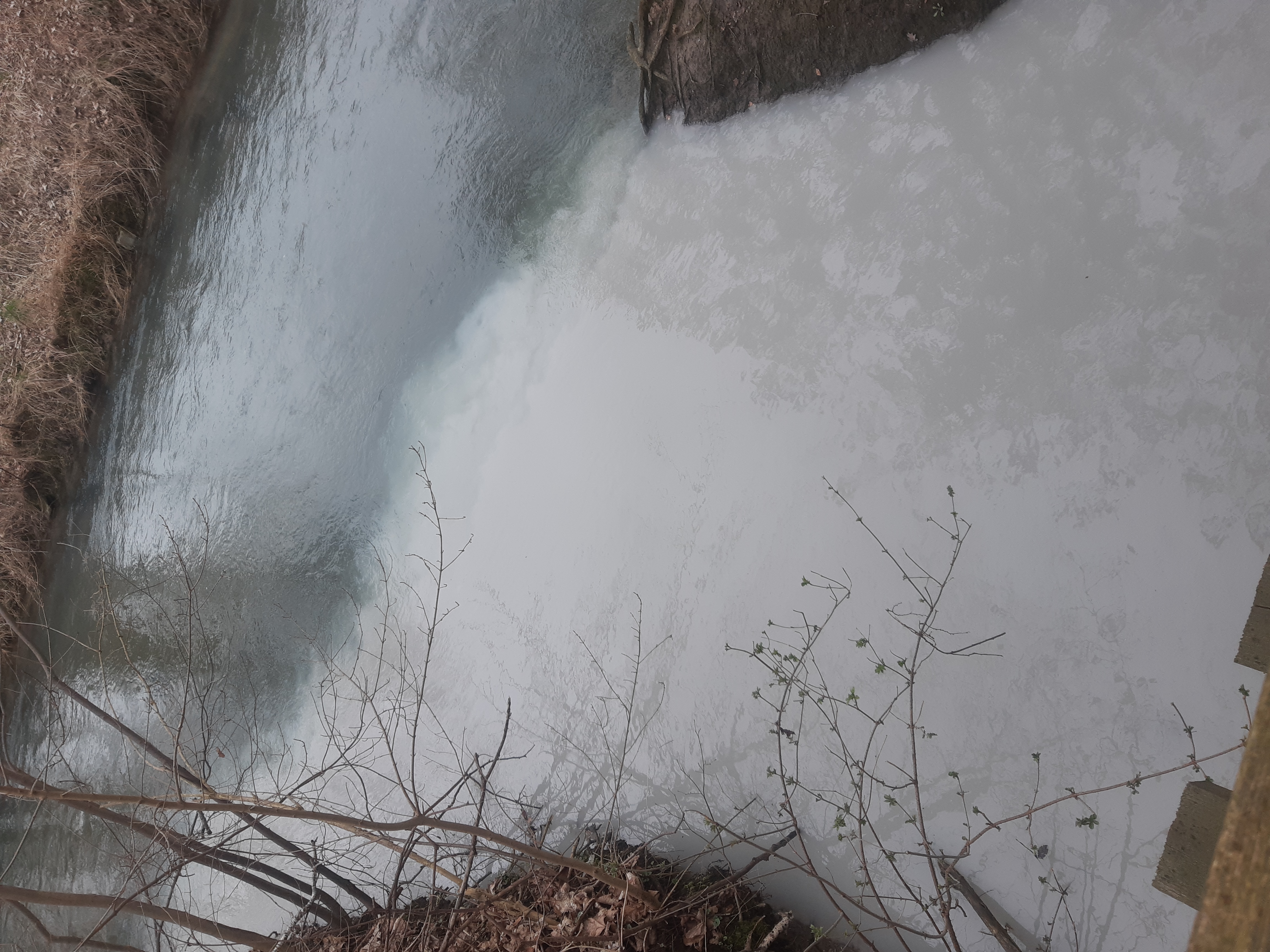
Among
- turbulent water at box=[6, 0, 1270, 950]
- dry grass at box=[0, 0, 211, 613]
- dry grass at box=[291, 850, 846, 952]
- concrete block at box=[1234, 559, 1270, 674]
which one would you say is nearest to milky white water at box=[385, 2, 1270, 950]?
turbulent water at box=[6, 0, 1270, 950]

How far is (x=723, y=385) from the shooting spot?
11.7 feet

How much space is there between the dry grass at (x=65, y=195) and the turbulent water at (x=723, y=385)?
22 centimetres

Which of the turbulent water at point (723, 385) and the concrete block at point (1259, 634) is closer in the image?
the concrete block at point (1259, 634)

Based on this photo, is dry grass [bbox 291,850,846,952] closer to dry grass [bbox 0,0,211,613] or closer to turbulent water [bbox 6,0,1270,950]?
turbulent water [bbox 6,0,1270,950]

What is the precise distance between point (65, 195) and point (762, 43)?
4568mm

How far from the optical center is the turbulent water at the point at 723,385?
8.50 feet

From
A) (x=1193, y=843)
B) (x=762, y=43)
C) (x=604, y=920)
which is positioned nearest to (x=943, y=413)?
(x=1193, y=843)

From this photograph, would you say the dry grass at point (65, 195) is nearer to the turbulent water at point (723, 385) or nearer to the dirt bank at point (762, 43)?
the turbulent water at point (723, 385)

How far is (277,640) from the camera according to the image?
4.84 m

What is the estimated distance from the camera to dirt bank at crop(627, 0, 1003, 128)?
3.22 metres

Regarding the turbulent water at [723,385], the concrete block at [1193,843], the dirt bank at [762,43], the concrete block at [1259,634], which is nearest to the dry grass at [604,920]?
the turbulent water at [723,385]

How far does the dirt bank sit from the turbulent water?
3.9 inches

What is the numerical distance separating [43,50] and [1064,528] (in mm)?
6483

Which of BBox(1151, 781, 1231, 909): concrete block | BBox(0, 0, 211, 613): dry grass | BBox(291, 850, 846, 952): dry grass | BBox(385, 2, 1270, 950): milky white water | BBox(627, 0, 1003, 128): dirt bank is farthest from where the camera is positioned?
BBox(0, 0, 211, 613): dry grass
